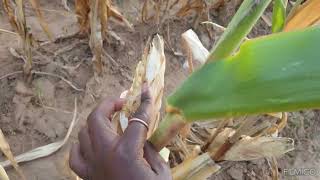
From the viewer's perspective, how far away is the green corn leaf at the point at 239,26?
2.31 feet

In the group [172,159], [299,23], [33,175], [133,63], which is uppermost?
[299,23]

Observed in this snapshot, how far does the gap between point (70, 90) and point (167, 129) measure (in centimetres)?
71

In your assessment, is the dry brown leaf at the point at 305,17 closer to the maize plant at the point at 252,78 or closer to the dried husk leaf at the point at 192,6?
the maize plant at the point at 252,78

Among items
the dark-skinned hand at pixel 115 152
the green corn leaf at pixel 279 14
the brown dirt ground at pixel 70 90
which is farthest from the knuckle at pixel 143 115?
the brown dirt ground at pixel 70 90

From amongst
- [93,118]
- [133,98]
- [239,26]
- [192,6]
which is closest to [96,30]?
[192,6]

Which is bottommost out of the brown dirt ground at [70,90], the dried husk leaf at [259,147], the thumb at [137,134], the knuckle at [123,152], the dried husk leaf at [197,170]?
the brown dirt ground at [70,90]

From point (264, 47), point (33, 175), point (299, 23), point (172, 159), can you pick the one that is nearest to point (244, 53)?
point (264, 47)

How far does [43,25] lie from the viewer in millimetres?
1511

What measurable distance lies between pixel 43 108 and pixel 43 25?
0.25m

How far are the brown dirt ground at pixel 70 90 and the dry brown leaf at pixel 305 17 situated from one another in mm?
569

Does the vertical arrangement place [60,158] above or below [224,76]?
below

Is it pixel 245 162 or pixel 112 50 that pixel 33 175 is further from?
pixel 245 162

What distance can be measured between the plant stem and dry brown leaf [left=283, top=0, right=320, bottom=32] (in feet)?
0.90

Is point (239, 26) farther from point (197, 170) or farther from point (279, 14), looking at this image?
point (197, 170)
